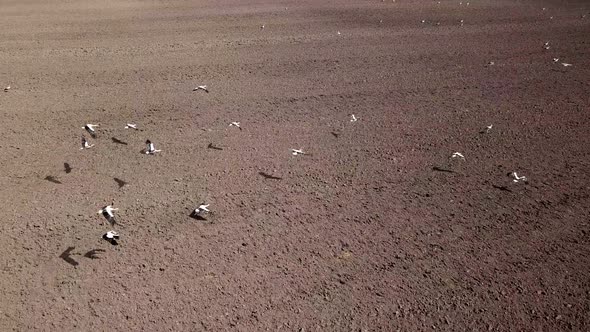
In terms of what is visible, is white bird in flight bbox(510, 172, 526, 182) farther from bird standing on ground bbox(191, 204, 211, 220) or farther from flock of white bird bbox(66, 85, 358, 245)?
bird standing on ground bbox(191, 204, 211, 220)

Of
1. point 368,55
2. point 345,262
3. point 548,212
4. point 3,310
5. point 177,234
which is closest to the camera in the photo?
point 3,310

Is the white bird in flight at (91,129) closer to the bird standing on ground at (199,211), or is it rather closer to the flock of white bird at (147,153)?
the flock of white bird at (147,153)

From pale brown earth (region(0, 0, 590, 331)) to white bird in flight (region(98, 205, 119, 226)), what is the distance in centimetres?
8

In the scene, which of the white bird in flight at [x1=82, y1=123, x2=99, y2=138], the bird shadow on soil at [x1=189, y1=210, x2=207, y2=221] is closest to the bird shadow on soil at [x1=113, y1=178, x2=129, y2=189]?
the bird shadow on soil at [x1=189, y1=210, x2=207, y2=221]

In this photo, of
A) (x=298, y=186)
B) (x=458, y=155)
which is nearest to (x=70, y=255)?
(x=298, y=186)

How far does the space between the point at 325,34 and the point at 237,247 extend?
6858mm

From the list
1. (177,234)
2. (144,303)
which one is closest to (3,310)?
(144,303)

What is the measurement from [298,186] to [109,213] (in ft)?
6.01

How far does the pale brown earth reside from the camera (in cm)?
355

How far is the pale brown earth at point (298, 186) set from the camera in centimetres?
355

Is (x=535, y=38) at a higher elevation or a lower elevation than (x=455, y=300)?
higher

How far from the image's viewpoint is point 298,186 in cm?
489

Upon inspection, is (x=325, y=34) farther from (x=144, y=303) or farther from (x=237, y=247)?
(x=144, y=303)

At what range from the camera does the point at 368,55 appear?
8680 millimetres
